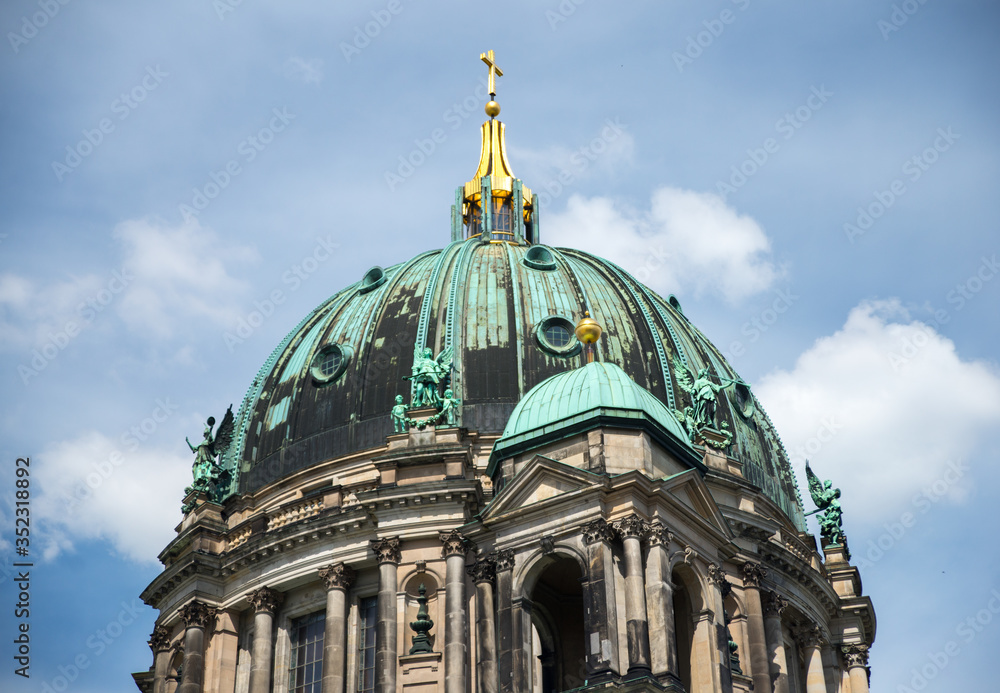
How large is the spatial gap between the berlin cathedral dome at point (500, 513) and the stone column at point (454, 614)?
60 mm

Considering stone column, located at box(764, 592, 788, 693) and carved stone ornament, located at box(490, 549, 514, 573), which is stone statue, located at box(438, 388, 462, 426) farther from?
stone column, located at box(764, 592, 788, 693)

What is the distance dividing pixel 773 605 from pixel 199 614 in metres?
16.9

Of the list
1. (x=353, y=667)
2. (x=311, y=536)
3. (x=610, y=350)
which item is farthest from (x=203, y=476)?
(x=610, y=350)

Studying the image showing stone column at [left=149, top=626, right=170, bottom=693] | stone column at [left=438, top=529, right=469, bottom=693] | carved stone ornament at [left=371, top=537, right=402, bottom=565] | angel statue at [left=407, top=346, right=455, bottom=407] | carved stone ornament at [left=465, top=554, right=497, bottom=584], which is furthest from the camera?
stone column at [left=149, top=626, right=170, bottom=693]

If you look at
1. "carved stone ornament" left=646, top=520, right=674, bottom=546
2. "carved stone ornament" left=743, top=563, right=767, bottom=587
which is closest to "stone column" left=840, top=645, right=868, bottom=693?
"carved stone ornament" left=743, top=563, right=767, bottom=587

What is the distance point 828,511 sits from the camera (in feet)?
176

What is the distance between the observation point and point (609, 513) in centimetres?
3725

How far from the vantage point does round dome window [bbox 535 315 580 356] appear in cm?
4881

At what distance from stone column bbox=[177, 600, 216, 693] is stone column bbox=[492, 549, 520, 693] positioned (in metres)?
11.8

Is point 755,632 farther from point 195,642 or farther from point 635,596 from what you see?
point 195,642

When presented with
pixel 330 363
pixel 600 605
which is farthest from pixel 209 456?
pixel 600 605

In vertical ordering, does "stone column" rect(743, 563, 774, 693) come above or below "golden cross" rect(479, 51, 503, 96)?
below

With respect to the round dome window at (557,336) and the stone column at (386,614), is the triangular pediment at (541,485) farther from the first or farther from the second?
the round dome window at (557,336)

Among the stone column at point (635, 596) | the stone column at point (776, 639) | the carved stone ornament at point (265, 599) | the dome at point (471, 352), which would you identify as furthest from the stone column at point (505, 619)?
the stone column at point (776, 639)
